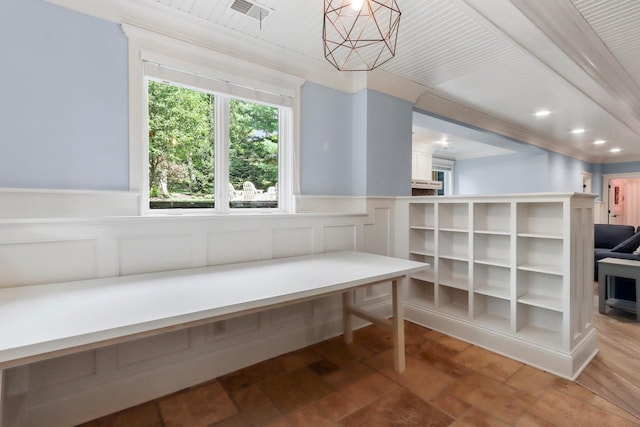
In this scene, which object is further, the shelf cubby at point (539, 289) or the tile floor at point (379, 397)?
the shelf cubby at point (539, 289)

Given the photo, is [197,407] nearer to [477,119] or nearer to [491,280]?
[491,280]

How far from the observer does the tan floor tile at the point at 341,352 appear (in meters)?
2.37

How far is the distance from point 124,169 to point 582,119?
5.95 meters

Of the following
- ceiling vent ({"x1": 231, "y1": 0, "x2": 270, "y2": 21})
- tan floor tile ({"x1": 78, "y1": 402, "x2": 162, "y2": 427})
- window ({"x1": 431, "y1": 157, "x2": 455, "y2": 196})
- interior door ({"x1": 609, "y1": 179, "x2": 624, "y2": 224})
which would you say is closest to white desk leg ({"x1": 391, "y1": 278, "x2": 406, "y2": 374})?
tan floor tile ({"x1": 78, "y1": 402, "x2": 162, "y2": 427})

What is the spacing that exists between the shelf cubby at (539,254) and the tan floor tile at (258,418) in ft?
6.66

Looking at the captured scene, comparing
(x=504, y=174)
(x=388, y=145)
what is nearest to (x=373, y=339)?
(x=388, y=145)

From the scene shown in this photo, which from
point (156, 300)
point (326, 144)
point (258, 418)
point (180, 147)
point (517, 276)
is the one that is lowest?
point (258, 418)

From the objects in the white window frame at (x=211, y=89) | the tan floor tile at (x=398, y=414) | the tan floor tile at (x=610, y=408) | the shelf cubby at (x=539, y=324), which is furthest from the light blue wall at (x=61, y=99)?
the tan floor tile at (x=610, y=408)

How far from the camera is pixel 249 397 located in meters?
1.93

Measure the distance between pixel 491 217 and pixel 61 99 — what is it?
3.28 metres

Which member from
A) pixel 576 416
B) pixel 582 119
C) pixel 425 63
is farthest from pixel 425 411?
pixel 582 119

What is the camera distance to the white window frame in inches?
81.3

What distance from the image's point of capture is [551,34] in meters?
2.41

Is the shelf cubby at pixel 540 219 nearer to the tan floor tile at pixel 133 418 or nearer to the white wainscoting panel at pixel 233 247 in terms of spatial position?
the white wainscoting panel at pixel 233 247
